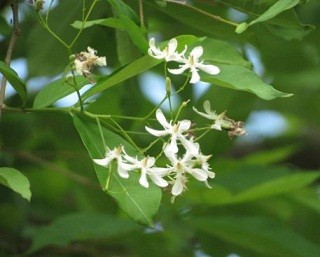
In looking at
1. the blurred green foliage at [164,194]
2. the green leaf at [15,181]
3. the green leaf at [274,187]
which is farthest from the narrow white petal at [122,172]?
the green leaf at [274,187]

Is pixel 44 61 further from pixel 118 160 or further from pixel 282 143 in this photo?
pixel 282 143

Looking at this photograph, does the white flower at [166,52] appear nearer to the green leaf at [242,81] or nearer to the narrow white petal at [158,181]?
the green leaf at [242,81]

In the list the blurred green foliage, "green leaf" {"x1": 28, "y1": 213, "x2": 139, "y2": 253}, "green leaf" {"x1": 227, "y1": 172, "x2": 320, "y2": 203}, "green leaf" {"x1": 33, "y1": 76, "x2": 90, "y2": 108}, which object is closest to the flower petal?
"green leaf" {"x1": 33, "y1": 76, "x2": 90, "y2": 108}

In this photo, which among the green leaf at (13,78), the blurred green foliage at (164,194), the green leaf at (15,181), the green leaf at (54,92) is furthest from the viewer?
the blurred green foliage at (164,194)

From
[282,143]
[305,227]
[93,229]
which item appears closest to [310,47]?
[305,227]

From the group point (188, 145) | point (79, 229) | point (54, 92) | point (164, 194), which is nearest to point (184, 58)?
point (188, 145)

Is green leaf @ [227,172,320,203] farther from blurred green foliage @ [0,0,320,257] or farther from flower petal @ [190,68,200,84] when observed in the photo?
flower petal @ [190,68,200,84]
